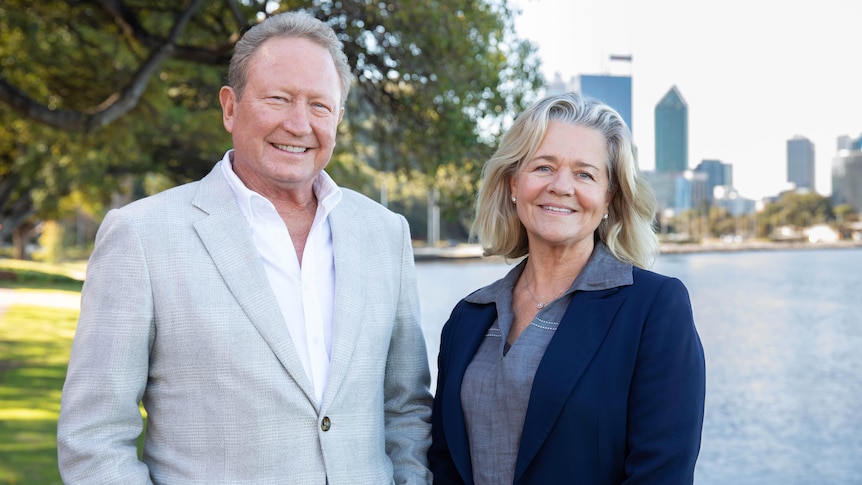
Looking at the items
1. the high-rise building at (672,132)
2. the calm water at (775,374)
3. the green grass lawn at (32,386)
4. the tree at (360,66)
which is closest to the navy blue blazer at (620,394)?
the tree at (360,66)

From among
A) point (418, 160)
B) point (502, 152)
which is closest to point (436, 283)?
point (418, 160)

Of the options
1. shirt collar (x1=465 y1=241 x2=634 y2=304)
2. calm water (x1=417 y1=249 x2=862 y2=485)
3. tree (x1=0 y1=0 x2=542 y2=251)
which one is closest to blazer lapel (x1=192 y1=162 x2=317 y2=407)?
shirt collar (x1=465 y1=241 x2=634 y2=304)

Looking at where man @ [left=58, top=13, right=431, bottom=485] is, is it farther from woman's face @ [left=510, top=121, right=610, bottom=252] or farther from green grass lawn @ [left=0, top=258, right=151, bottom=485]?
green grass lawn @ [left=0, top=258, right=151, bottom=485]

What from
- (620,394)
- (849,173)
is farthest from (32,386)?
(849,173)

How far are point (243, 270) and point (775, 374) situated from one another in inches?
887

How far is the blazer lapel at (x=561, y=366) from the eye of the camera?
238 cm

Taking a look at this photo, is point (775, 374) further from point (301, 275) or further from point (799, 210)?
point (799, 210)

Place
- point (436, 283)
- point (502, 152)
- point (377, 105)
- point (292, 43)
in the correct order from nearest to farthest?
point (292, 43) → point (502, 152) → point (377, 105) → point (436, 283)

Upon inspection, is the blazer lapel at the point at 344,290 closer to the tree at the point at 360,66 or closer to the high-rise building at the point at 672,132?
the tree at the point at 360,66

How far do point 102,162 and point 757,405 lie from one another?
1664 cm

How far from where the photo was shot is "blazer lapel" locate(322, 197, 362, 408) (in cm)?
238

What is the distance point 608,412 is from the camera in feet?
7.63

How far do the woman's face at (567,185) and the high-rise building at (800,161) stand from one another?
75.1m

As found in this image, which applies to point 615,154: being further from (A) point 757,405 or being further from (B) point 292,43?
(A) point 757,405
